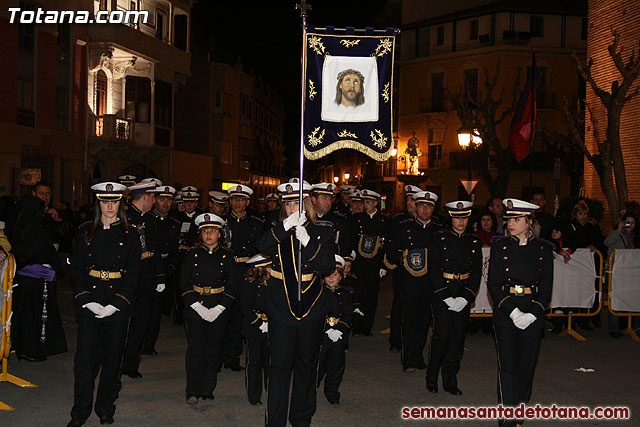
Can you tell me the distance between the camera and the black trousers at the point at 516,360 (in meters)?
6.91

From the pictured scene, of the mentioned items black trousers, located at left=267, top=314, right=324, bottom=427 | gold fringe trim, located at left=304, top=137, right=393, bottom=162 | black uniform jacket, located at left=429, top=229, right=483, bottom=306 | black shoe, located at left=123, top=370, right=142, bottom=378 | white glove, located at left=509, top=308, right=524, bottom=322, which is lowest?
black shoe, located at left=123, top=370, right=142, bottom=378

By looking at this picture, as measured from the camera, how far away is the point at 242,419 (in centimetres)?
735

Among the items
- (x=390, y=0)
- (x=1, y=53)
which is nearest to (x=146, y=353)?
(x=1, y=53)

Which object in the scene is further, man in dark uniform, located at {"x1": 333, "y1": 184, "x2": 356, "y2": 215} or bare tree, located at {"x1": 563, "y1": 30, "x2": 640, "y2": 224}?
bare tree, located at {"x1": 563, "y1": 30, "x2": 640, "y2": 224}

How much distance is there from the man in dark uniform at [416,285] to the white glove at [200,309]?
3.18 m

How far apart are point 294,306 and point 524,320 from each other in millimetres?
2272

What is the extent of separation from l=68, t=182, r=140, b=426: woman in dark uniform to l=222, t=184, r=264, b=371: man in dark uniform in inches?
92.7

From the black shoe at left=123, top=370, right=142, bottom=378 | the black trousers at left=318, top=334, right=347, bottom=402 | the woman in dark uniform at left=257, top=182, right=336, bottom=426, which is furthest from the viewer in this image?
the black shoe at left=123, top=370, right=142, bottom=378

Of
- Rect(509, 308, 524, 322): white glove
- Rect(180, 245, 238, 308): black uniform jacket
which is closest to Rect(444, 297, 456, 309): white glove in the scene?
Rect(509, 308, 524, 322): white glove

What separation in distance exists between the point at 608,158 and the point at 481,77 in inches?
1122

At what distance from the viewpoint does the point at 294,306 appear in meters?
6.29

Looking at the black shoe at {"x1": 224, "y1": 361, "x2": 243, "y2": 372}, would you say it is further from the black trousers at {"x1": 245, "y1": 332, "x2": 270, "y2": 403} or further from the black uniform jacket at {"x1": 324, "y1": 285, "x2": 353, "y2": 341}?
the black uniform jacket at {"x1": 324, "y1": 285, "x2": 353, "y2": 341}

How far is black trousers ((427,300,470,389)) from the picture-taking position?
333 inches

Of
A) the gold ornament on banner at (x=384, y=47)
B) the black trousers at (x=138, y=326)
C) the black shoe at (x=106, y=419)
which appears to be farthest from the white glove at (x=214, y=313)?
the gold ornament on banner at (x=384, y=47)
